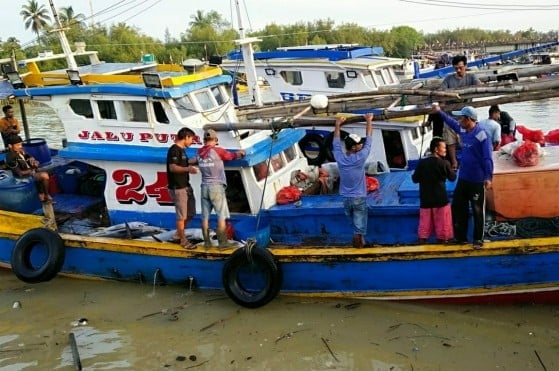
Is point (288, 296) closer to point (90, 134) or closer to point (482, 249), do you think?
point (482, 249)

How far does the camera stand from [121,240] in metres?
7.43

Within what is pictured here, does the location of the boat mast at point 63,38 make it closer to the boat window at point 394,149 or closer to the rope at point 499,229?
the boat window at point 394,149

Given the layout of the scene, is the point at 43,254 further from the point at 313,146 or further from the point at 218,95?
the point at 313,146

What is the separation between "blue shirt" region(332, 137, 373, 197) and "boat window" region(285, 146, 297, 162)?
198 centimetres

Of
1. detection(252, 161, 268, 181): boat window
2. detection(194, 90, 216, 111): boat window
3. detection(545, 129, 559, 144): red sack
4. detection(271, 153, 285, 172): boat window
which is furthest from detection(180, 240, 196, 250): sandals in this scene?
detection(545, 129, 559, 144): red sack

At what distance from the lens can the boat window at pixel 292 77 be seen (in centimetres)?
1319

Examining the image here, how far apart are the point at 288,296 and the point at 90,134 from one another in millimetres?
3579

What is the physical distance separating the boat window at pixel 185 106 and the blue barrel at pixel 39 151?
318 centimetres

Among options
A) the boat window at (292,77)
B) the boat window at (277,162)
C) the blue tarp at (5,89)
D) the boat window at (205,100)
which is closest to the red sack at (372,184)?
the boat window at (277,162)

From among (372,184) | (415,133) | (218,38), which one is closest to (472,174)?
(372,184)

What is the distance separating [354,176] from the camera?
20.8 feet

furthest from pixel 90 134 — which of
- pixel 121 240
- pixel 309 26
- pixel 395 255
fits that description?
pixel 309 26

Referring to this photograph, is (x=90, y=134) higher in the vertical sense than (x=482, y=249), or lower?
higher

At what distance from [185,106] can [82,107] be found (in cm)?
150
